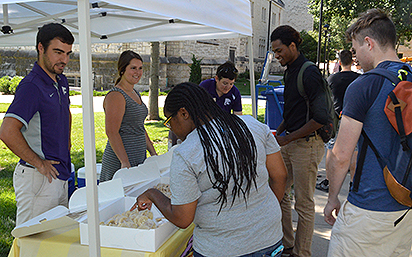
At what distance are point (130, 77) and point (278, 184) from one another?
1.84 meters

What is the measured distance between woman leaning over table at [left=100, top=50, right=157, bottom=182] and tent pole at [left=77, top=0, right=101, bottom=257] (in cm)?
122

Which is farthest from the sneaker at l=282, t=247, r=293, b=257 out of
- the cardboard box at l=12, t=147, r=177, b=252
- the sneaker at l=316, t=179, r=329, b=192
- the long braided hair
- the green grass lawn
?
the green grass lawn

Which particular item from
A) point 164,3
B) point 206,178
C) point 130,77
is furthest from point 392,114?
point 130,77

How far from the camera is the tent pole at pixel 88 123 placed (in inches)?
66.1

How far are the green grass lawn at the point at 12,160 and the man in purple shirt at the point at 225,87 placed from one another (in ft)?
8.77

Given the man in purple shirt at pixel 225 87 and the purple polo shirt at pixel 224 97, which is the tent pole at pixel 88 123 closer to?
the man in purple shirt at pixel 225 87

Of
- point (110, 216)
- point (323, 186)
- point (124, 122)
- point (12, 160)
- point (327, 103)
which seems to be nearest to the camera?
point (110, 216)

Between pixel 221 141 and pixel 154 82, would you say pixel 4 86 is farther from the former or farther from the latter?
pixel 221 141

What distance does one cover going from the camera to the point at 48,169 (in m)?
2.27

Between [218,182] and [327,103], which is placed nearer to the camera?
[218,182]

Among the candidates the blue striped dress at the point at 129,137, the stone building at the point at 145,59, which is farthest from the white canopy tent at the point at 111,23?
the stone building at the point at 145,59

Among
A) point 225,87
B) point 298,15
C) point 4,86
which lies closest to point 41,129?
point 225,87

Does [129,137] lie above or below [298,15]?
below

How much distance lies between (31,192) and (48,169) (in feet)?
0.65
